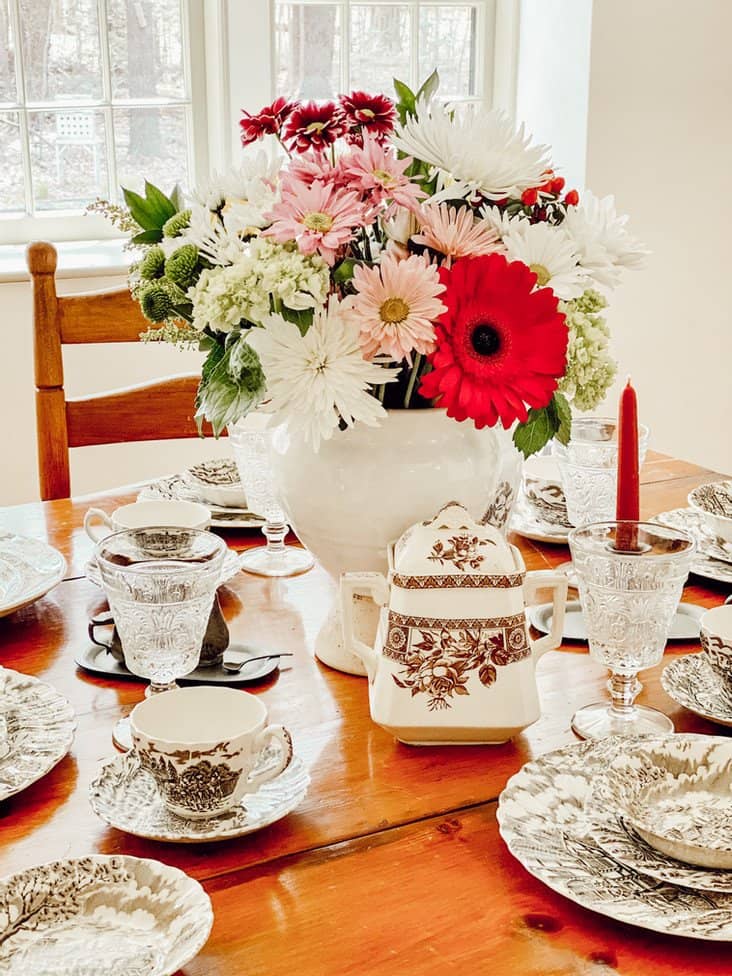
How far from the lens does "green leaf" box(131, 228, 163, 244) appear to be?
3.61 feet

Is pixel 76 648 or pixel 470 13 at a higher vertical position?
pixel 470 13

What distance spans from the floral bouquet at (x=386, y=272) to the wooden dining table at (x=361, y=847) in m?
0.25

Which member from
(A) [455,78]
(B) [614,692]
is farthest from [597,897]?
(A) [455,78]

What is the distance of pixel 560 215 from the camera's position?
1075mm

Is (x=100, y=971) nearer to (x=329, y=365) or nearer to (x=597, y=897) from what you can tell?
(x=597, y=897)

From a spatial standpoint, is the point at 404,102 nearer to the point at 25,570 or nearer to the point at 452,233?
the point at 452,233

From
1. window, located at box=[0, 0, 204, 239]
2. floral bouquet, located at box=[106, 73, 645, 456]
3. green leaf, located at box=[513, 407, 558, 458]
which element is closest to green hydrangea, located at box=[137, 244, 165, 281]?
floral bouquet, located at box=[106, 73, 645, 456]

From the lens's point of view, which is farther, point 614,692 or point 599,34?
point 599,34

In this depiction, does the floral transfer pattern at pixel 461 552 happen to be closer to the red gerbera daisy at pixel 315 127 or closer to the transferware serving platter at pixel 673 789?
the transferware serving platter at pixel 673 789

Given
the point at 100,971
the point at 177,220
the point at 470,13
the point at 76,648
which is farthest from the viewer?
the point at 470,13

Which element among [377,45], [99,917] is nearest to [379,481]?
[99,917]

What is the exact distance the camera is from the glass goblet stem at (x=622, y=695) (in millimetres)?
981

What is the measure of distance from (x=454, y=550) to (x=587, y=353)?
234 millimetres

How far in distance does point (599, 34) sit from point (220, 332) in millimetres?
2029
